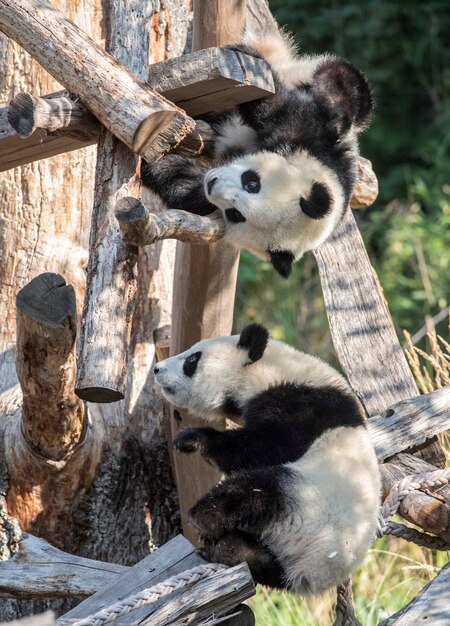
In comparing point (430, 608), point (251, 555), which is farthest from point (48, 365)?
point (430, 608)

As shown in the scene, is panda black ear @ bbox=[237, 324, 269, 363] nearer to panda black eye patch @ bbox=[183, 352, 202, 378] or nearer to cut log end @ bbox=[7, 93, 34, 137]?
panda black eye patch @ bbox=[183, 352, 202, 378]

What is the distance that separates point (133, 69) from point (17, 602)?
7.70 ft

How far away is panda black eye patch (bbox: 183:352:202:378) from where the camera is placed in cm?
363

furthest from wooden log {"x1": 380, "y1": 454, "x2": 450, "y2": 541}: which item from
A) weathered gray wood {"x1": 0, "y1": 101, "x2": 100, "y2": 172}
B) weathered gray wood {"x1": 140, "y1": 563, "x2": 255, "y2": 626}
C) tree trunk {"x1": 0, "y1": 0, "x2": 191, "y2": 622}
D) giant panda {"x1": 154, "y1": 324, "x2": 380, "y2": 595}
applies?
weathered gray wood {"x1": 0, "y1": 101, "x2": 100, "y2": 172}

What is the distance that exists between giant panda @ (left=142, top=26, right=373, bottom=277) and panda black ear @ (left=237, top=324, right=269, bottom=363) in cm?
41

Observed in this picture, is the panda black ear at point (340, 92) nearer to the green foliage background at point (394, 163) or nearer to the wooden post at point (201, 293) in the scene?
the wooden post at point (201, 293)

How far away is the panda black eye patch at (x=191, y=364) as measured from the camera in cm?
363

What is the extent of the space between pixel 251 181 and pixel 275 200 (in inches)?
4.9

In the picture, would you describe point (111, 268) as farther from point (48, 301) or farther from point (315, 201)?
point (315, 201)

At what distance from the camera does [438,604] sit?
2.86 m

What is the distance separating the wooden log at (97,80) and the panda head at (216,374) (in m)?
0.83

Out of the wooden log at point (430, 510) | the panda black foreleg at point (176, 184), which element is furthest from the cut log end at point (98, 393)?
the wooden log at point (430, 510)

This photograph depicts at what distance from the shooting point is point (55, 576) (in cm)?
355

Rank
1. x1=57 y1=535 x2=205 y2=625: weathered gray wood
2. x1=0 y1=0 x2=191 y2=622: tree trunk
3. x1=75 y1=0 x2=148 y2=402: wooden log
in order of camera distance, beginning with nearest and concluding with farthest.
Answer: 1. x1=75 y1=0 x2=148 y2=402: wooden log
2. x1=57 y1=535 x2=205 y2=625: weathered gray wood
3. x1=0 y1=0 x2=191 y2=622: tree trunk
